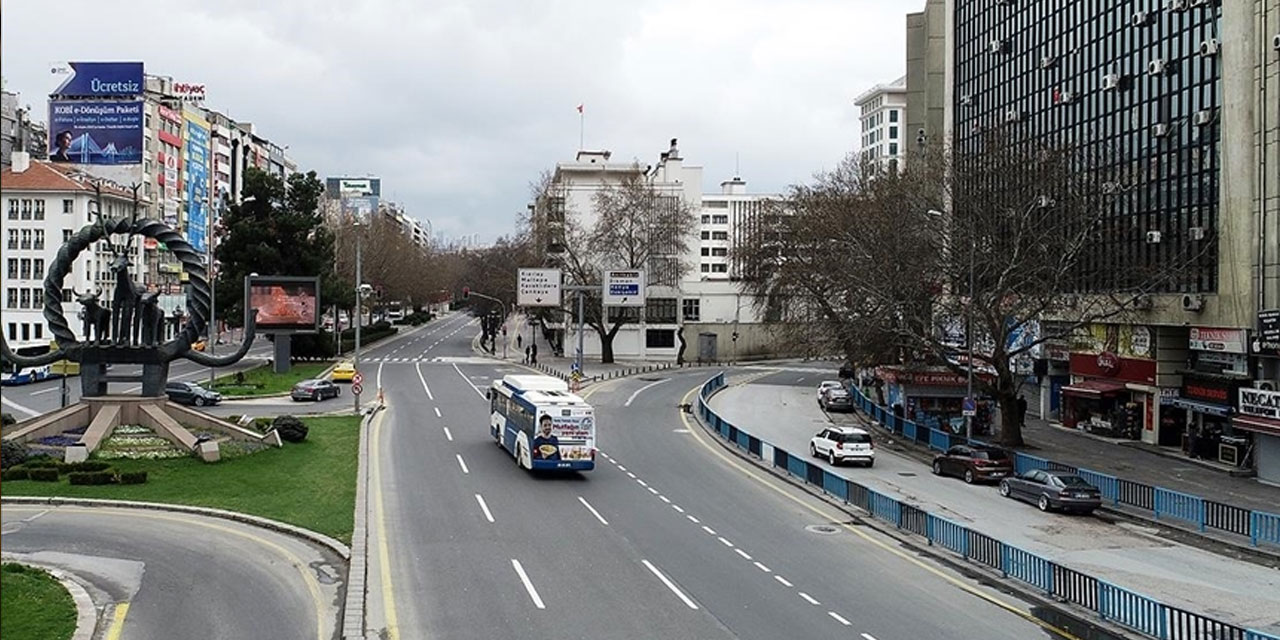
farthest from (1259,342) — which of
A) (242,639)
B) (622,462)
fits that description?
(242,639)

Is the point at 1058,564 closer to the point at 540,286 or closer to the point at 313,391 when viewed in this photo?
the point at 313,391

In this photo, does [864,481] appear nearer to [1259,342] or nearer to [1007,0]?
[1259,342]

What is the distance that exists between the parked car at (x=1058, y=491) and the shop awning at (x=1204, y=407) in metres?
12.1

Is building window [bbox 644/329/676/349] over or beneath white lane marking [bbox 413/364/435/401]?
over

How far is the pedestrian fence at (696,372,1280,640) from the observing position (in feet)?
56.6

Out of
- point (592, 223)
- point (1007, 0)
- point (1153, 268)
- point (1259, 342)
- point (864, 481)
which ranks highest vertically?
point (1007, 0)

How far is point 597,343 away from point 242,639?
7710 centimetres

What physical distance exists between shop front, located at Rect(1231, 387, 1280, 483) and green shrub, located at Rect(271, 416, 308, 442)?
32010 millimetres

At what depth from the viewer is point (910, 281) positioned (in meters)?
45.5

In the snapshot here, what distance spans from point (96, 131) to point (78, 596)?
9261 centimetres

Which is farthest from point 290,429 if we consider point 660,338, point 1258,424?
point 660,338

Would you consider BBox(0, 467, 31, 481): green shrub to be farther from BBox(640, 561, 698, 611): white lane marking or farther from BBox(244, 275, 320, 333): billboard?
BBox(244, 275, 320, 333): billboard

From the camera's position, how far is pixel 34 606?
17.4 metres

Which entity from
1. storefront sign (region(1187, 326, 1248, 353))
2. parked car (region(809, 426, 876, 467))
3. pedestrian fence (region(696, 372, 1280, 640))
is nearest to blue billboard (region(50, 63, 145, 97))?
pedestrian fence (region(696, 372, 1280, 640))
